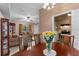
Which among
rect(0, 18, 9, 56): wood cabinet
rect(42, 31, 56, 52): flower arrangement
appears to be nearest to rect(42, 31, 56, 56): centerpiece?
rect(42, 31, 56, 52): flower arrangement

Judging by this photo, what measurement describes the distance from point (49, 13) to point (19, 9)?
56 cm

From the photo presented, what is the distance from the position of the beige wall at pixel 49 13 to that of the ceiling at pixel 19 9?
0.14 metres

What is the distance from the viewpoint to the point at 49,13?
88.0 inches

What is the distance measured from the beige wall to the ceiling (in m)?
0.14

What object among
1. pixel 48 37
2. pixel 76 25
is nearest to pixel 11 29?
pixel 48 37

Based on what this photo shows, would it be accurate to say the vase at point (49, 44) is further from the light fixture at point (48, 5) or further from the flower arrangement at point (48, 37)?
the light fixture at point (48, 5)

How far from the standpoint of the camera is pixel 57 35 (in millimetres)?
2129

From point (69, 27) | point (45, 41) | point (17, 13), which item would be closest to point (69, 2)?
point (69, 27)

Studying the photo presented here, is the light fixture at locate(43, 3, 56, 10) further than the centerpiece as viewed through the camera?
Yes

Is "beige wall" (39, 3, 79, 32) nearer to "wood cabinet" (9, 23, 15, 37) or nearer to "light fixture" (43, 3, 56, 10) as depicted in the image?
"light fixture" (43, 3, 56, 10)

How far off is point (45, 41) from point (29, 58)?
1.38 ft

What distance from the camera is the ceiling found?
209 cm

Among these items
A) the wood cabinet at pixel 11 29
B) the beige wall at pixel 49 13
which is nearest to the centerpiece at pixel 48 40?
the beige wall at pixel 49 13

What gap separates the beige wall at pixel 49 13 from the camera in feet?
6.93
